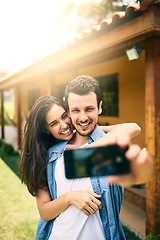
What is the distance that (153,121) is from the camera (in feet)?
9.71

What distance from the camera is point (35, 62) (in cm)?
557

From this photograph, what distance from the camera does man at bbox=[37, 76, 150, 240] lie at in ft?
3.94

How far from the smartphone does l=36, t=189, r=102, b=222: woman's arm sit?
0.37 meters

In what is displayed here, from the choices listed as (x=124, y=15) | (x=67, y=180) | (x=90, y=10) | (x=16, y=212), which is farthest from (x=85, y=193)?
(x=90, y=10)

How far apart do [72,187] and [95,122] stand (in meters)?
0.39

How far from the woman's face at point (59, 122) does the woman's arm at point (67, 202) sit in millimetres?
351

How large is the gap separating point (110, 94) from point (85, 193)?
228 inches

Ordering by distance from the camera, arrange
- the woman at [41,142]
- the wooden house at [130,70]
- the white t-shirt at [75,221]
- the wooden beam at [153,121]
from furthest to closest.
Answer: the wooden beam at [153,121], the wooden house at [130,70], the woman at [41,142], the white t-shirt at [75,221]

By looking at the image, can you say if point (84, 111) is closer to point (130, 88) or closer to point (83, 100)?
point (83, 100)

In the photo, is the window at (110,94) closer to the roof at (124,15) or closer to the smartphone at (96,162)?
the roof at (124,15)

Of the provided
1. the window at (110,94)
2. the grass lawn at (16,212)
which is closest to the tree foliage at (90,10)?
the window at (110,94)

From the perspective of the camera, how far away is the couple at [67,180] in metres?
1.20

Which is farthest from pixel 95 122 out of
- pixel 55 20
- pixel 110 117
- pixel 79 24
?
pixel 55 20

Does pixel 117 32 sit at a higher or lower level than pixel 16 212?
Result: higher
